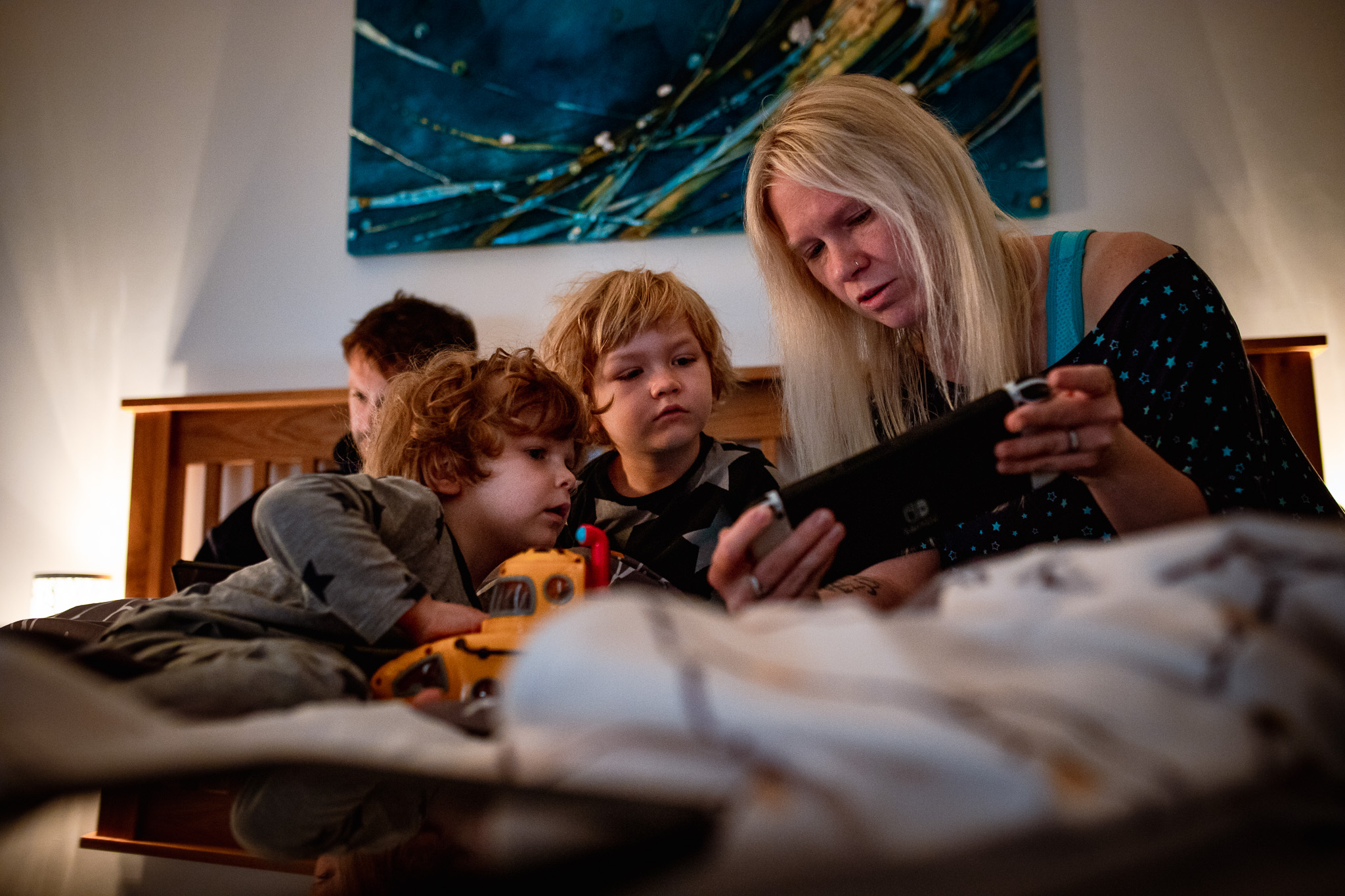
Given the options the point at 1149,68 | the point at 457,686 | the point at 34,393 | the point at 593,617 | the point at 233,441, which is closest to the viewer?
the point at 593,617

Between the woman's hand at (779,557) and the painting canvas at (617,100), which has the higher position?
the painting canvas at (617,100)

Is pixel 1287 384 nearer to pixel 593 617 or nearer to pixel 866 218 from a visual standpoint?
pixel 866 218

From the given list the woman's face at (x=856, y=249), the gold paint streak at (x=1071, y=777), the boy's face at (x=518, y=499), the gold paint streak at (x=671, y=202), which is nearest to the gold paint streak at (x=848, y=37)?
the gold paint streak at (x=671, y=202)

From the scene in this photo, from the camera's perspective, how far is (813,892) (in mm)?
258

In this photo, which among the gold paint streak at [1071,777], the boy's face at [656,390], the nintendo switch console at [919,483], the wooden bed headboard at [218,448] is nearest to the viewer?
the gold paint streak at [1071,777]

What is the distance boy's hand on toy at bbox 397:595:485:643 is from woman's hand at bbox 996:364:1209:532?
1.73 feet

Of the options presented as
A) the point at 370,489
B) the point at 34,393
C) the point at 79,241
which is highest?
the point at 79,241

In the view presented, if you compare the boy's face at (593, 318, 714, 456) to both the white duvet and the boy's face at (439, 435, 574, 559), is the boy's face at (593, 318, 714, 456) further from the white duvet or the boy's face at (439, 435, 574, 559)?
the white duvet

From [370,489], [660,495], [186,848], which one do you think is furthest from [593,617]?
[660,495]

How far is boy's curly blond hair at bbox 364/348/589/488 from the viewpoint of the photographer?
125 cm

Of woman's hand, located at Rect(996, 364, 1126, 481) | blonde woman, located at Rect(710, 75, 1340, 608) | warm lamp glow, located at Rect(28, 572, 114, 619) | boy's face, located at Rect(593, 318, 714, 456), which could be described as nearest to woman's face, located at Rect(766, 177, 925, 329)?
blonde woman, located at Rect(710, 75, 1340, 608)

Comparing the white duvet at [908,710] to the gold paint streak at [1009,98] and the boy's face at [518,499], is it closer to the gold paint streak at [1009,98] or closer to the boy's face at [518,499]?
the boy's face at [518,499]

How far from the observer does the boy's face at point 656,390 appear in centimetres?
147

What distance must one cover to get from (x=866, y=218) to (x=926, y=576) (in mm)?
488
